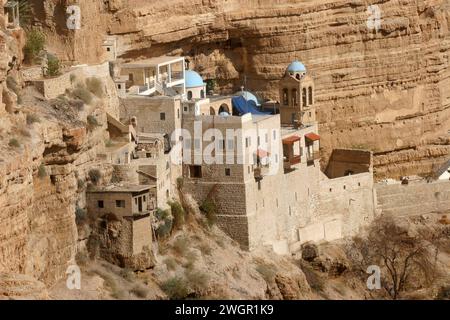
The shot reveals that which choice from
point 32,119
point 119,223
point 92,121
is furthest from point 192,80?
point 32,119

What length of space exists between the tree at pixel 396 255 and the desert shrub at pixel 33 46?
12.2m

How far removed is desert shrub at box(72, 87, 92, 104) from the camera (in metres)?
56.4

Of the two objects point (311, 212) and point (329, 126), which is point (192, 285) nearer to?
point (311, 212)

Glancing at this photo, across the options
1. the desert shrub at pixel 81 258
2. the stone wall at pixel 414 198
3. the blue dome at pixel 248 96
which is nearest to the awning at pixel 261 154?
the blue dome at pixel 248 96

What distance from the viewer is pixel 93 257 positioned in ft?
178

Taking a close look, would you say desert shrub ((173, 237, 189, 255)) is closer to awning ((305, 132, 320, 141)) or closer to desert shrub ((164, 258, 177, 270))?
desert shrub ((164, 258, 177, 270))

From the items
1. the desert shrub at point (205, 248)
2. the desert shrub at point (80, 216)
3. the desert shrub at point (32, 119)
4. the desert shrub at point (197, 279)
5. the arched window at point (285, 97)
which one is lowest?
the desert shrub at point (197, 279)

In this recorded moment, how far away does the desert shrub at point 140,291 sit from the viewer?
5319 centimetres

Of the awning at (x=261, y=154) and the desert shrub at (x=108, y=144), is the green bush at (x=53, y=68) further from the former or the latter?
the awning at (x=261, y=154)

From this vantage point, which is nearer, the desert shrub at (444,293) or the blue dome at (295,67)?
→ the desert shrub at (444,293)

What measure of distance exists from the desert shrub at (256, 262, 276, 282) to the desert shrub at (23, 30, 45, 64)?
29.3 feet
